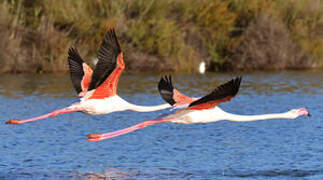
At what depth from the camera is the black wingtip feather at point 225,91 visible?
9086mm

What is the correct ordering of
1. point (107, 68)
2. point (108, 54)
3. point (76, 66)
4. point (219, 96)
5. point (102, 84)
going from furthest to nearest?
point (76, 66) → point (102, 84) → point (107, 68) → point (108, 54) → point (219, 96)

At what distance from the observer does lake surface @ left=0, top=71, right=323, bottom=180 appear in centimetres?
1098

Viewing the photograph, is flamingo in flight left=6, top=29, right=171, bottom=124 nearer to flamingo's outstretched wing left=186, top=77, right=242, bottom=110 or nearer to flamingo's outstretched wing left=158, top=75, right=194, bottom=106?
flamingo's outstretched wing left=158, top=75, right=194, bottom=106

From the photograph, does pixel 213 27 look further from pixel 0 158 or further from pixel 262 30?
pixel 0 158

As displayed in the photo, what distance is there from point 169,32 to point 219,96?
63.8ft

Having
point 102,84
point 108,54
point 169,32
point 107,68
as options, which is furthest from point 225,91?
point 169,32

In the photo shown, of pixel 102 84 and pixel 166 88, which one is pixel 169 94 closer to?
pixel 166 88

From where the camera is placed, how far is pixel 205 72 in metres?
29.5

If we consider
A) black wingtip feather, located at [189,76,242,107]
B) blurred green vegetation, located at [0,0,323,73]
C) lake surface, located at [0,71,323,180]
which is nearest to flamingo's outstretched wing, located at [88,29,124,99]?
lake surface, located at [0,71,323,180]

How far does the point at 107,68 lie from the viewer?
37.2 feet

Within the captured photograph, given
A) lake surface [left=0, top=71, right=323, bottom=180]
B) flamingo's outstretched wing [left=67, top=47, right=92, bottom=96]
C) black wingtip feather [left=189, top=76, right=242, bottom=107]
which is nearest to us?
black wingtip feather [left=189, top=76, right=242, bottom=107]

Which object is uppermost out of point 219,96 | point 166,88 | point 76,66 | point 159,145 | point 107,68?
point 76,66

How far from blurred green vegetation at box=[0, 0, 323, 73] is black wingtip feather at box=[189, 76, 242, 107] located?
686 inches

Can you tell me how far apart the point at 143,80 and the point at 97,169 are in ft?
47.9
